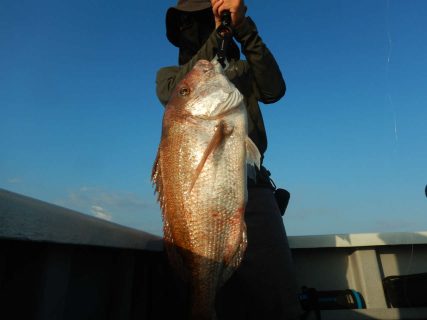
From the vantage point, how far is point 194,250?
6.51 feet

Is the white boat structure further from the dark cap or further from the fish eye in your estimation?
the dark cap

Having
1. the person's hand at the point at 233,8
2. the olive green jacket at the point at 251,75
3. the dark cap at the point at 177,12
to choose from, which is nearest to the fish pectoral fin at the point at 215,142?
the olive green jacket at the point at 251,75

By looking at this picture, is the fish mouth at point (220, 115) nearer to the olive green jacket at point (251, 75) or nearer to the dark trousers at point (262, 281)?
the olive green jacket at point (251, 75)

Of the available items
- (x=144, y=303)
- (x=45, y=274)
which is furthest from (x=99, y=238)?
(x=144, y=303)

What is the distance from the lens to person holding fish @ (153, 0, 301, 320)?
200 centimetres

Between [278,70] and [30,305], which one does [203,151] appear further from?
[30,305]

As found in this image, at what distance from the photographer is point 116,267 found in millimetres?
3039

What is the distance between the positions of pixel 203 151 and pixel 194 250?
710 mm

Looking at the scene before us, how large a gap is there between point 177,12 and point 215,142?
7.94 feet

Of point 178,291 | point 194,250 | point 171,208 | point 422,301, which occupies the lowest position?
point 422,301

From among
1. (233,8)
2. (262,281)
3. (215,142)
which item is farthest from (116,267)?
(233,8)

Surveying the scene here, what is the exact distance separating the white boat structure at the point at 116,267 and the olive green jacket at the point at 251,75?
1525mm

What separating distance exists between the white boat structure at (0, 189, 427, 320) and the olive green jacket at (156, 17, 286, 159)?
5.00ft

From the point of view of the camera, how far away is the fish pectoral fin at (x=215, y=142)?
2143 millimetres
